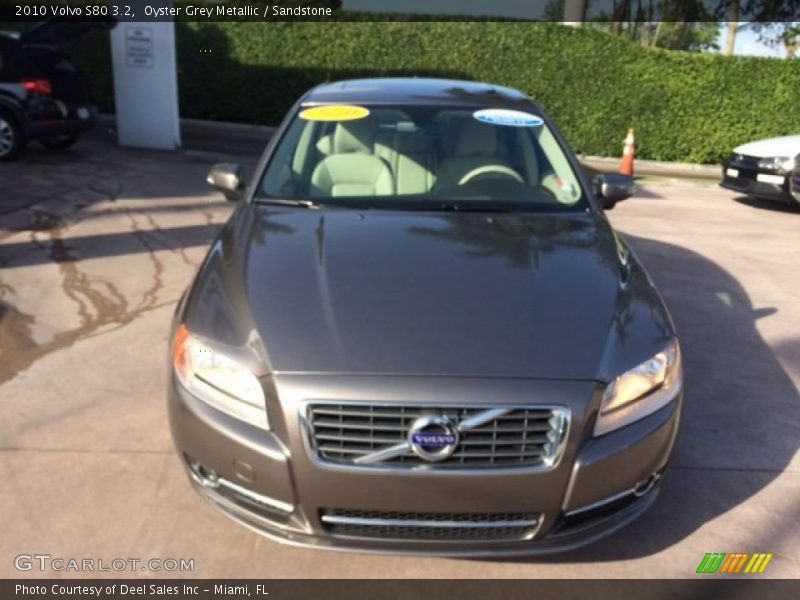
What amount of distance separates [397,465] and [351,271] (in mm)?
918

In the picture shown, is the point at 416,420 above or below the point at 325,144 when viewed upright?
below

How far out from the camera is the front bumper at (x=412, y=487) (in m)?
2.55

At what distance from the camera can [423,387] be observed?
2.54 m

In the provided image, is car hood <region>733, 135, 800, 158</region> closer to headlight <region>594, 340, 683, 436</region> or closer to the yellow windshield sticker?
the yellow windshield sticker

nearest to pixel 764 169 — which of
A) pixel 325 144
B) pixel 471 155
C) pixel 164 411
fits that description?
pixel 471 155

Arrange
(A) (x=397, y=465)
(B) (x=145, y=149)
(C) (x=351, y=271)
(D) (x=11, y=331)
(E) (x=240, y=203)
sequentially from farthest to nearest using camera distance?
(B) (x=145, y=149)
(D) (x=11, y=331)
(E) (x=240, y=203)
(C) (x=351, y=271)
(A) (x=397, y=465)

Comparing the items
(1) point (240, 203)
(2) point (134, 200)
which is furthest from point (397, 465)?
(2) point (134, 200)

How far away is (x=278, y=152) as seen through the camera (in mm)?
4211

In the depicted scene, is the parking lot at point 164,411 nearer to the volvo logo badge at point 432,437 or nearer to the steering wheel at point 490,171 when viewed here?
the volvo logo badge at point 432,437

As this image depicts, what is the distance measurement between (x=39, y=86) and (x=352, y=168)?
8.01 metres

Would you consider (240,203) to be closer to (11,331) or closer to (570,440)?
(11,331)

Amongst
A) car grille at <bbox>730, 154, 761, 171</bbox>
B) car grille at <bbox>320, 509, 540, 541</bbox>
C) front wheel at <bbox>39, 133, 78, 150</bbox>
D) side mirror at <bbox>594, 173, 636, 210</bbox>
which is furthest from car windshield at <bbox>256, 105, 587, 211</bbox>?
front wheel at <bbox>39, 133, 78, 150</bbox>

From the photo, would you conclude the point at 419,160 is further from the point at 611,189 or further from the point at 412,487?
the point at 412,487

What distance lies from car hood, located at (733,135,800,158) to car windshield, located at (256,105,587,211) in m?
7.32
